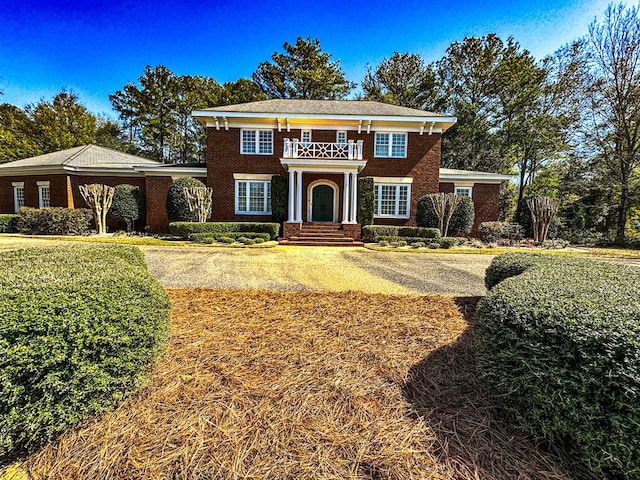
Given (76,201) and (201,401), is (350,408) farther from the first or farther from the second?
(76,201)

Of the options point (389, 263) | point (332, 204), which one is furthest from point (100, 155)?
point (389, 263)

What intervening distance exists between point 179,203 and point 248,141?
17.6ft

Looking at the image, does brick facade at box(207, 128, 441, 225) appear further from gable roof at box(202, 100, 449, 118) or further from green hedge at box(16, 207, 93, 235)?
green hedge at box(16, 207, 93, 235)

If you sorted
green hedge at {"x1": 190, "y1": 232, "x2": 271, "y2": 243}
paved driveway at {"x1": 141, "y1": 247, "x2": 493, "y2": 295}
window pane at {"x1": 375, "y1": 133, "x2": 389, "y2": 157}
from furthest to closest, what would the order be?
window pane at {"x1": 375, "y1": 133, "x2": 389, "y2": 157}
green hedge at {"x1": 190, "y1": 232, "x2": 271, "y2": 243}
paved driveway at {"x1": 141, "y1": 247, "x2": 493, "y2": 295}

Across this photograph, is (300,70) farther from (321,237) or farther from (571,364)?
(571,364)

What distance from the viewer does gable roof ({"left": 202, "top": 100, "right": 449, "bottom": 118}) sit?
661 inches

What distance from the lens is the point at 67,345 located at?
186 centimetres

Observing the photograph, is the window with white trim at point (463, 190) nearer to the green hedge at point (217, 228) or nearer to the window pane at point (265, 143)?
the green hedge at point (217, 228)

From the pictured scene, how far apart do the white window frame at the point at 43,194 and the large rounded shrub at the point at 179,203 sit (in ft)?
30.8

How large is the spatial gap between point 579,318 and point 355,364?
178cm

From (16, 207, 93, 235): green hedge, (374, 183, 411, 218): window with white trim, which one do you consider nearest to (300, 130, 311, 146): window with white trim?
(374, 183, 411, 218): window with white trim

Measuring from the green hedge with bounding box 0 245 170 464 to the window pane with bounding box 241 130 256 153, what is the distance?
15945mm

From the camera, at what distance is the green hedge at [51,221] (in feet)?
49.8

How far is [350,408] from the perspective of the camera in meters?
2.24
